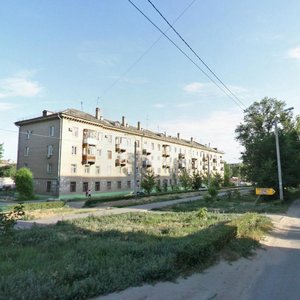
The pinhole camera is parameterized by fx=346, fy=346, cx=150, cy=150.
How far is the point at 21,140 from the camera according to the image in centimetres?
5175

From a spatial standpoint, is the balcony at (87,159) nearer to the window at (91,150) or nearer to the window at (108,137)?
the window at (91,150)

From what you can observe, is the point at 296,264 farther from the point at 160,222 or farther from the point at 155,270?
the point at 160,222

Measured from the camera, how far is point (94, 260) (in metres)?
7.49

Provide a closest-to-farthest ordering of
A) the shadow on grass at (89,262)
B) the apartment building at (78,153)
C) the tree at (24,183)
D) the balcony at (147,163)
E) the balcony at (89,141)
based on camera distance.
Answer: the shadow on grass at (89,262), the tree at (24,183), the apartment building at (78,153), the balcony at (89,141), the balcony at (147,163)

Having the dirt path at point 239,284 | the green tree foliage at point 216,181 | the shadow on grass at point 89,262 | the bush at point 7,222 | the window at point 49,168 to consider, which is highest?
the window at point 49,168

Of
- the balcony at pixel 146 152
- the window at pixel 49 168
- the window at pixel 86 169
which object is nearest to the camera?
the window at pixel 49 168

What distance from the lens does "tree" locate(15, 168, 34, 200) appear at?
39.2 metres

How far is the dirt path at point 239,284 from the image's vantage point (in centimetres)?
609

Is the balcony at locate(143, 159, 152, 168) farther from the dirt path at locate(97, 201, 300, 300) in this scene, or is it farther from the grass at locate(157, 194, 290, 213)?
the dirt path at locate(97, 201, 300, 300)

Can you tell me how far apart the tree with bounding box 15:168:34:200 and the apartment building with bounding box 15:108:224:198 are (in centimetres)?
435

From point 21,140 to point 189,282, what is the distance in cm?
4934

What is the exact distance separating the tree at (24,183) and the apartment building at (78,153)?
4346mm

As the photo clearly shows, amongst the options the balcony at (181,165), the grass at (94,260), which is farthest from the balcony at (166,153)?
the grass at (94,260)

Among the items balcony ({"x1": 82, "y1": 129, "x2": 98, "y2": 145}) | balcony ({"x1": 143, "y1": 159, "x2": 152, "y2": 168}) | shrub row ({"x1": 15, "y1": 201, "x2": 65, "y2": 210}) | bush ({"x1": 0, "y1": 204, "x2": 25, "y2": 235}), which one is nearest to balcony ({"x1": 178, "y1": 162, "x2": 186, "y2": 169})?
balcony ({"x1": 143, "y1": 159, "x2": 152, "y2": 168})
